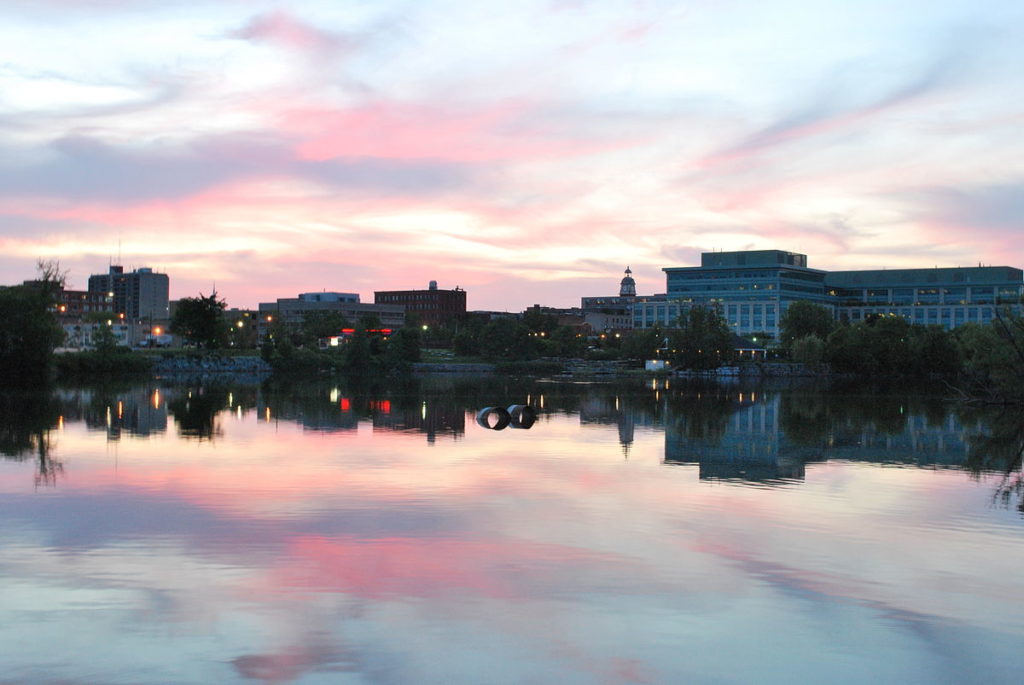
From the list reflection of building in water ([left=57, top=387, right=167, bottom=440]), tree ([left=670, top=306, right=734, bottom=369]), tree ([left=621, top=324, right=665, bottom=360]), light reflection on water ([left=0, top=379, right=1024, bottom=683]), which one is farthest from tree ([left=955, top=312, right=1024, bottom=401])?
tree ([left=621, top=324, right=665, bottom=360])

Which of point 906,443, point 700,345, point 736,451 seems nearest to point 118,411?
point 736,451

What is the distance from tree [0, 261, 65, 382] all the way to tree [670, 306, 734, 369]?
3609 inches

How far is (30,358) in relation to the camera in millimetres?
69188

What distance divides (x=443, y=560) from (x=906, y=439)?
88.5 ft

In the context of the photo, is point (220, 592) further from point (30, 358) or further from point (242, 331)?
point (242, 331)

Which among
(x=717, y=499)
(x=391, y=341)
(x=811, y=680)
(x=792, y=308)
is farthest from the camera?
(x=792, y=308)

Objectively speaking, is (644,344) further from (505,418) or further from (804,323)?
(505,418)

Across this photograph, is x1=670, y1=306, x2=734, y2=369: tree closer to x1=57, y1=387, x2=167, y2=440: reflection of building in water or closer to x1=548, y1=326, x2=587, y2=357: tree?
x1=548, y1=326, x2=587, y2=357: tree

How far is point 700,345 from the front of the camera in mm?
140000

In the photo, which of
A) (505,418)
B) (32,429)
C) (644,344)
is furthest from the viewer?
(644,344)

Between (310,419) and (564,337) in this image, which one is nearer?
(310,419)

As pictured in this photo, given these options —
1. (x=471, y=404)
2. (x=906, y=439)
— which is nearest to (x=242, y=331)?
(x=471, y=404)

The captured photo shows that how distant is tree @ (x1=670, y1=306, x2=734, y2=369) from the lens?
14000 cm

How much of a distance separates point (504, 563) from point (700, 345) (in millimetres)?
128294
